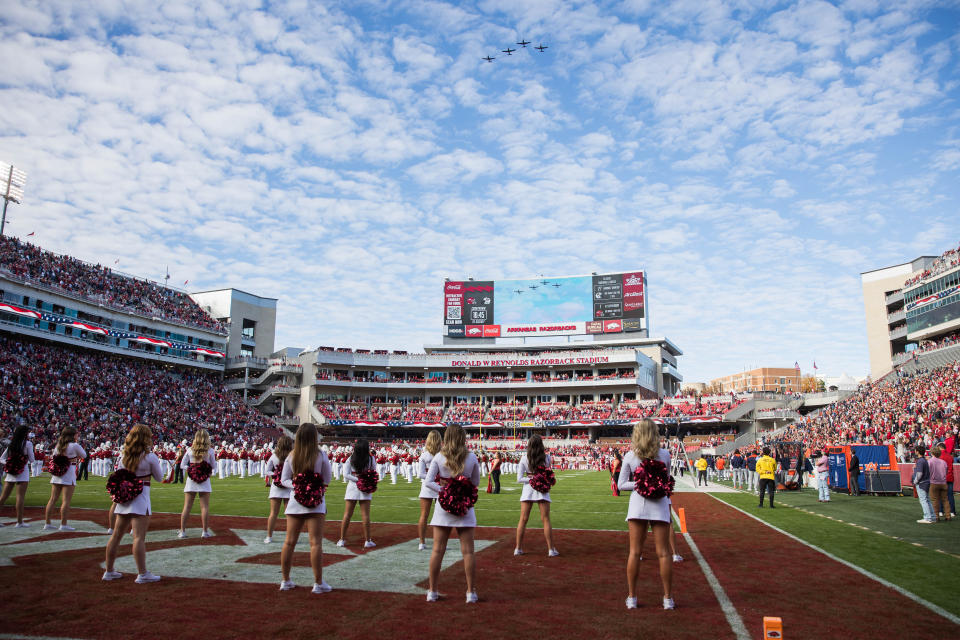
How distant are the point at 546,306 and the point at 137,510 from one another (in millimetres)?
67891

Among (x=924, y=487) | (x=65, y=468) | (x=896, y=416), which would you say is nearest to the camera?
(x=65, y=468)

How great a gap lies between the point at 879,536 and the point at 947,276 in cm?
5021

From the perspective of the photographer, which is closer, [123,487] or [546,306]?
[123,487]

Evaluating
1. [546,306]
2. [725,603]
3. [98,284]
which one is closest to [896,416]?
[725,603]

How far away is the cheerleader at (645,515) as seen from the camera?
20.6 ft

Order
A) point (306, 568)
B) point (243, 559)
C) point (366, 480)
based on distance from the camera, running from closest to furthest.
Answer: point (306, 568)
point (243, 559)
point (366, 480)

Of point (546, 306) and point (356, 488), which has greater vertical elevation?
point (546, 306)

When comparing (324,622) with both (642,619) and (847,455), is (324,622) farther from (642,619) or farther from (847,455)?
(847,455)

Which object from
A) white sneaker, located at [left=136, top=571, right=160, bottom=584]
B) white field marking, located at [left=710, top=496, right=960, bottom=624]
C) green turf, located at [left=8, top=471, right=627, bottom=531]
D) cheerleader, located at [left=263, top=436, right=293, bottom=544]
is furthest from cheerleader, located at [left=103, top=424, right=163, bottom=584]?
white field marking, located at [left=710, top=496, right=960, bottom=624]

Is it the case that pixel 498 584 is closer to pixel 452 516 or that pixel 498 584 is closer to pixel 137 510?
pixel 452 516

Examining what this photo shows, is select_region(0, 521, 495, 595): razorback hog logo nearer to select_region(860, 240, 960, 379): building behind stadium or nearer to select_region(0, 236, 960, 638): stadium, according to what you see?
select_region(0, 236, 960, 638): stadium

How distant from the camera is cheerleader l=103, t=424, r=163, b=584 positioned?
7289 millimetres

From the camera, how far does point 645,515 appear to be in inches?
254

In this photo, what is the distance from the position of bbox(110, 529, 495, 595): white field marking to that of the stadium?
0.18ft
